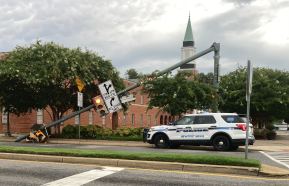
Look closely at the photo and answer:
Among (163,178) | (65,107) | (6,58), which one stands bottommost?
(163,178)

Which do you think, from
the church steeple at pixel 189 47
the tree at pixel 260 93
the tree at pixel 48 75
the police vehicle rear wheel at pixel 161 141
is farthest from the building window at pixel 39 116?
the church steeple at pixel 189 47

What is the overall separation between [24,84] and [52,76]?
2.37 m

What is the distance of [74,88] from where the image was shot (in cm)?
3189

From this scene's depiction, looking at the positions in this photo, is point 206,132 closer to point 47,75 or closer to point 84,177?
point 47,75

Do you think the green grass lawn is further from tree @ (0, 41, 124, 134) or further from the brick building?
the brick building

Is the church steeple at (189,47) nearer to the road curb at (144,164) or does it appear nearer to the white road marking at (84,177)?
the road curb at (144,164)

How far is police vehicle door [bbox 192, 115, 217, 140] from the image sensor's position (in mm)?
22672

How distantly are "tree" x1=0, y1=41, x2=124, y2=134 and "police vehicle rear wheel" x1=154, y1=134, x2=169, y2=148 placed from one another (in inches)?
314

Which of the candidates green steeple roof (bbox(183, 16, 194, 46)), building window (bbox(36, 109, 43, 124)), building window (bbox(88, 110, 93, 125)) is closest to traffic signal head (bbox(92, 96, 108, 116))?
building window (bbox(36, 109, 43, 124))

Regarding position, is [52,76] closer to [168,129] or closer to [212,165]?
[168,129]

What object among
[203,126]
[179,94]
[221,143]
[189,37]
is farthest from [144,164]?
[189,37]

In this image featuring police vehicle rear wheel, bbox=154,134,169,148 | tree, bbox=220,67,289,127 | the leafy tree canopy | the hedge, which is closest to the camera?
police vehicle rear wheel, bbox=154,134,169,148

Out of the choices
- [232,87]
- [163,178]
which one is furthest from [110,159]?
[232,87]

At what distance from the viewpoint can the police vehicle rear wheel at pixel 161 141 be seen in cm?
2370
